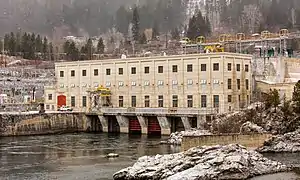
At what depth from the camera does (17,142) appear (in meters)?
55.8

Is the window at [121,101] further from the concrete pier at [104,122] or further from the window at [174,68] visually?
the window at [174,68]

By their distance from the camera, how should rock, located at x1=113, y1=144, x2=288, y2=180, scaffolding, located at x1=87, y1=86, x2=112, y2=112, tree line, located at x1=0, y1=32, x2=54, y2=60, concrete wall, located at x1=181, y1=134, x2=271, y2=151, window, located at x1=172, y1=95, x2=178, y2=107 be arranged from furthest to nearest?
1. tree line, located at x1=0, y1=32, x2=54, y2=60
2. scaffolding, located at x1=87, y1=86, x2=112, y2=112
3. window, located at x1=172, y1=95, x2=178, y2=107
4. concrete wall, located at x1=181, y1=134, x2=271, y2=151
5. rock, located at x1=113, y1=144, x2=288, y2=180

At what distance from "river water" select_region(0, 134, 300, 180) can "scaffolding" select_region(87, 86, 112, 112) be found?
22.9 ft

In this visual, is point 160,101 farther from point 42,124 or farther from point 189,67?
point 42,124

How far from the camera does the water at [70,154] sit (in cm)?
Answer: 3644

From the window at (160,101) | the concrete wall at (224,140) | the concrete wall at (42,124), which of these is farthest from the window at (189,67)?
the concrete wall at (224,140)

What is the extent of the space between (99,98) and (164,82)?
953 centimetres

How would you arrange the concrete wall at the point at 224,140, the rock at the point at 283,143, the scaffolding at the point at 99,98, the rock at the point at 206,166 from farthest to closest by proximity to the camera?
the scaffolding at the point at 99,98, the rock at the point at 283,143, the concrete wall at the point at 224,140, the rock at the point at 206,166

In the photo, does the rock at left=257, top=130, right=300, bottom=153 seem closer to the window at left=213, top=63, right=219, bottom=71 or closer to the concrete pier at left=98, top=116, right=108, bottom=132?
the window at left=213, top=63, right=219, bottom=71

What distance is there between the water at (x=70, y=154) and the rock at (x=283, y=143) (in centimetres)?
770

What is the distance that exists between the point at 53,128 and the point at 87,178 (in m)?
33.0

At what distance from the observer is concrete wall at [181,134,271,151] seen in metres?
38.4

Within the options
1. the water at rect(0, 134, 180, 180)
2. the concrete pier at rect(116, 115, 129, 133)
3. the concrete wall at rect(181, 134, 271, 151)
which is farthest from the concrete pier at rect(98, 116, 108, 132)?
the concrete wall at rect(181, 134, 271, 151)

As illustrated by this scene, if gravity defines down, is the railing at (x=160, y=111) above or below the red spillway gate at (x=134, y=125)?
above
